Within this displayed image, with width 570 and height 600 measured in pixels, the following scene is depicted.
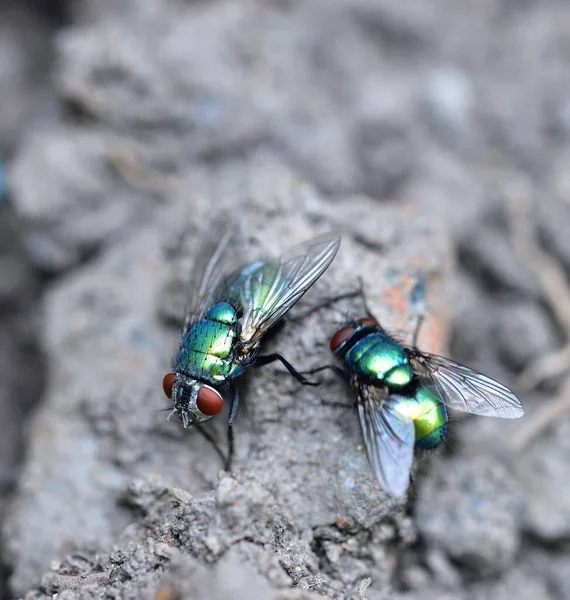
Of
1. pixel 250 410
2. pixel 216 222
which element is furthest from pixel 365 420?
pixel 216 222

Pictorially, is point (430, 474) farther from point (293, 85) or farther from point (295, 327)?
point (293, 85)

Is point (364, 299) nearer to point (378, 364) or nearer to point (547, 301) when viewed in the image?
point (378, 364)

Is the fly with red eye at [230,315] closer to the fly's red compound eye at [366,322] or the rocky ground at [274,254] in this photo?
the rocky ground at [274,254]

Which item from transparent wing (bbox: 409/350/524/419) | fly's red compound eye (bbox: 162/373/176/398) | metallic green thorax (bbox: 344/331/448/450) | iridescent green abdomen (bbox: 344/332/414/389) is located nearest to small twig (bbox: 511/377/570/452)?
transparent wing (bbox: 409/350/524/419)

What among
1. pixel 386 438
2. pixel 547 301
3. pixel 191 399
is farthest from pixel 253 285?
pixel 547 301

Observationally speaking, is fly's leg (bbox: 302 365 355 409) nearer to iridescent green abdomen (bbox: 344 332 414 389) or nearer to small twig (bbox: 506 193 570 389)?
iridescent green abdomen (bbox: 344 332 414 389)

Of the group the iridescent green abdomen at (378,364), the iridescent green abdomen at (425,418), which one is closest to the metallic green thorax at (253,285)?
the iridescent green abdomen at (378,364)
